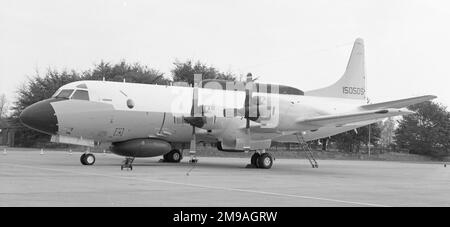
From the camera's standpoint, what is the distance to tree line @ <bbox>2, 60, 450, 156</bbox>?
Result: 5425 centimetres

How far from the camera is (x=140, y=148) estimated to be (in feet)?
77.2

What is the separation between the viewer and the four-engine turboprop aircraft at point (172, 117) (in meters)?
22.3

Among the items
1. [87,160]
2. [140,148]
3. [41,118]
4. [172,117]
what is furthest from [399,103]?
[41,118]

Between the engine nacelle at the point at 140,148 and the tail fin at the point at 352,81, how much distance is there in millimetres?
9671

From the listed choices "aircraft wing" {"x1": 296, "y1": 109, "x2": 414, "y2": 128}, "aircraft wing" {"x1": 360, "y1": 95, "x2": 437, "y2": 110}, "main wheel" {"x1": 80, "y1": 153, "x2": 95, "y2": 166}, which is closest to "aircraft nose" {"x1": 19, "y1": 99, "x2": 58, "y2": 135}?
"main wheel" {"x1": 80, "y1": 153, "x2": 95, "y2": 166}

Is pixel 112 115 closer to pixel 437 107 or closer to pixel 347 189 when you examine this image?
pixel 347 189

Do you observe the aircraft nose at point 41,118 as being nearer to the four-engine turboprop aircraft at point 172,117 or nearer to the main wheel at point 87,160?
the four-engine turboprop aircraft at point 172,117

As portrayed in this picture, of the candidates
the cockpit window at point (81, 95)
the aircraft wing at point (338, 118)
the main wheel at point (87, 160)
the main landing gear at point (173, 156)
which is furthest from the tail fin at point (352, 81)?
the main wheel at point (87, 160)

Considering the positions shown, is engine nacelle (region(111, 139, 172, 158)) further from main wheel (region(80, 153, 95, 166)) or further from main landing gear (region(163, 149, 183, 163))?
main landing gear (region(163, 149, 183, 163))

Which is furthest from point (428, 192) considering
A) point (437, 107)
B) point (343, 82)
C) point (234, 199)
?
point (437, 107)

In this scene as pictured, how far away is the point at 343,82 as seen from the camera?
30.0m

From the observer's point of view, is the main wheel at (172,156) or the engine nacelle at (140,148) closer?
the engine nacelle at (140,148)
